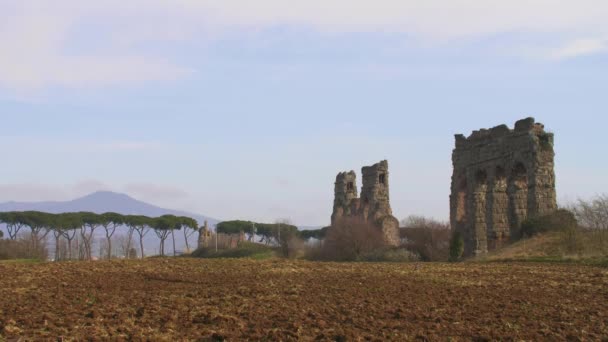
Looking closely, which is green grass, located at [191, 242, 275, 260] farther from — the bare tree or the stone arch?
the stone arch

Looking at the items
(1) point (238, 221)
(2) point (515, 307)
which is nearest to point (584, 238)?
(2) point (515, 307)

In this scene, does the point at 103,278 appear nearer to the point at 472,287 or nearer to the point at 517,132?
the point at 472,287

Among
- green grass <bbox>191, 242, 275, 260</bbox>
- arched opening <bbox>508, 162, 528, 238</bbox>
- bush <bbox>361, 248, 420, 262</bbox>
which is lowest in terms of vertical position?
bush <bbox>361, 248, 420, 262</bbox>

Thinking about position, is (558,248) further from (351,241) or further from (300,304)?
(300,304)

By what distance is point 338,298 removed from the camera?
48.1 feet

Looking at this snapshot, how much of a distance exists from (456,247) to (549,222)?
5.53 m

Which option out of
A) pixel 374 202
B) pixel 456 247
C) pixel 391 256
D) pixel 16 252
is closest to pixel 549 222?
pixel 456 247

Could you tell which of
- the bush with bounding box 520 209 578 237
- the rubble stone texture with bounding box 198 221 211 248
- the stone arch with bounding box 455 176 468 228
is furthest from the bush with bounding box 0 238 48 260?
the bush with bounding box 520 209 578 237

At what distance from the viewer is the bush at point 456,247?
36688 mm

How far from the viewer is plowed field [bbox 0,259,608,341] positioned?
33.4ft

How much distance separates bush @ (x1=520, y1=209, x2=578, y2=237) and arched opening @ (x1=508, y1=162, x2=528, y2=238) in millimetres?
1717

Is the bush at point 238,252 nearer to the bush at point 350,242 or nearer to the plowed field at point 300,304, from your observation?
the bush at point 350,242

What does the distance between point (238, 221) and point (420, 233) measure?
40886mm

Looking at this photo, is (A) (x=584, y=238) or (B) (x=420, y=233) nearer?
(A) (x=584, y=238)
